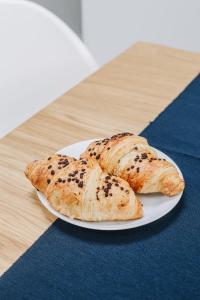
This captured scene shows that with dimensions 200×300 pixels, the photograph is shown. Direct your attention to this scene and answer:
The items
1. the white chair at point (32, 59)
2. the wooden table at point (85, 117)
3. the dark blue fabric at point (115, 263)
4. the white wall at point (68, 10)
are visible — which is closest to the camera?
the dark blue fabric at point (115, 263)

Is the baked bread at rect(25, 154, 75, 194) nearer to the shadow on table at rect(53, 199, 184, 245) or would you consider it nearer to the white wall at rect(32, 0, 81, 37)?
the shadow on table at rect(53, 199, 184, 245)

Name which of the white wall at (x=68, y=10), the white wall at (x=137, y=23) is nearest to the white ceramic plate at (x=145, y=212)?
the white wall at (x=137, y=23)

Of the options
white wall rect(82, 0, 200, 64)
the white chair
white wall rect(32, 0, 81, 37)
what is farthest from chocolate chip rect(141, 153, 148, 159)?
white wall rect(32, 0, 81, 37)

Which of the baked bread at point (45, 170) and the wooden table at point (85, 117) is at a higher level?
the baked bread at point (45, 170)

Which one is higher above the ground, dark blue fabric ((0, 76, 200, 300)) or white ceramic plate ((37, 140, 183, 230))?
white ceramic plate ((37, 140, 183, 230))

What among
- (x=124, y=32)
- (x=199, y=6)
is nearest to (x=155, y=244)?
(x=199, y=6)

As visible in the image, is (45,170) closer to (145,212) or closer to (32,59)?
(145,212)

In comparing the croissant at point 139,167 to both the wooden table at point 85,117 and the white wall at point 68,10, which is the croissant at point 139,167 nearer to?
the wooden table at point 85,117
